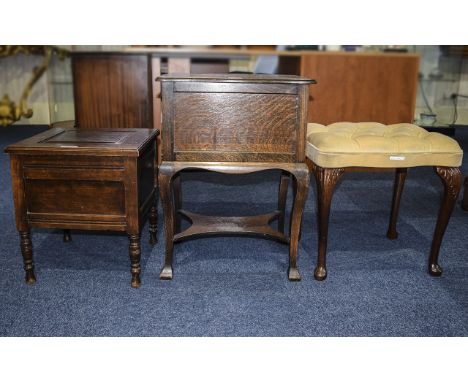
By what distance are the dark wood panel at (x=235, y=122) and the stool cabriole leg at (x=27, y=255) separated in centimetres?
67

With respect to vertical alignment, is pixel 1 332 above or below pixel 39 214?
below

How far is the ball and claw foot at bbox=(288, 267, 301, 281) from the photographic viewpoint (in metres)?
1.93

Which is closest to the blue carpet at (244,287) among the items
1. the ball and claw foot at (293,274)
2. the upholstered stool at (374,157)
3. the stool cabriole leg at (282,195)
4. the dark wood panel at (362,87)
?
the ball and claw foot at (293,274)

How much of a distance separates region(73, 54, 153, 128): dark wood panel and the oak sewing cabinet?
5.84 ft

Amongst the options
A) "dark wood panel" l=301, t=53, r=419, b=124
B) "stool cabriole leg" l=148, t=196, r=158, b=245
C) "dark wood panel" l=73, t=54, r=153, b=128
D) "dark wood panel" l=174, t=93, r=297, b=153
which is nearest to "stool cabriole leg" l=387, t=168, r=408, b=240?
"dark wood panel" l=174, t=93, r=297, b=153

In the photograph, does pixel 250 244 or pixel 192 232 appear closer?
pixel 192 232

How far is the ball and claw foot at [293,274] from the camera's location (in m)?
1.93

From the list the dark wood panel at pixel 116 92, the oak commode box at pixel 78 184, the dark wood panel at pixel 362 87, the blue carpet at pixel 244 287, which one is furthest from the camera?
the dark wood panel at pixel 362 87

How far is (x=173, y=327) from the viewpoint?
157cm

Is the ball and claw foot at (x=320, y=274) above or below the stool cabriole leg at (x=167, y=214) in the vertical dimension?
below

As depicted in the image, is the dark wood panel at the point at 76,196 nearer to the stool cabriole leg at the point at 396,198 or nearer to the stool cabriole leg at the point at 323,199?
the stool cabriole leg at the point at 323,199

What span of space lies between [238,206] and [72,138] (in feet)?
4.16

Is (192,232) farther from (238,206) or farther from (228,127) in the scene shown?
(238,206)

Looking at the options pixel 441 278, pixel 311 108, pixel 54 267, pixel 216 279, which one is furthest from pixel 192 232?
pixel 311 108
